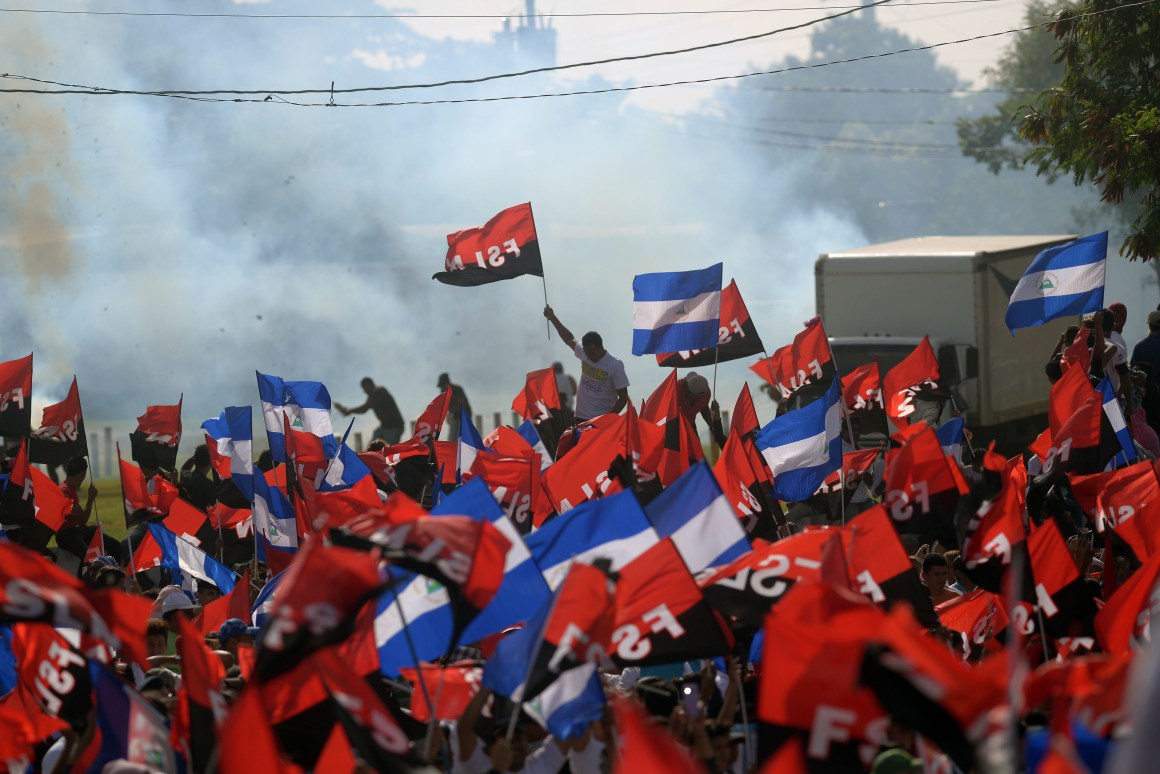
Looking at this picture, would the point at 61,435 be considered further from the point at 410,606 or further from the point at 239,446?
the point at 410,606

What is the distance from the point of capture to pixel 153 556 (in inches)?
427

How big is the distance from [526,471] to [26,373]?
17.1 ft

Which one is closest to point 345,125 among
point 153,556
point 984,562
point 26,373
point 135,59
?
point 135,59

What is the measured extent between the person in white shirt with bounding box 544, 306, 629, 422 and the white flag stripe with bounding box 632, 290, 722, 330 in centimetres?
47

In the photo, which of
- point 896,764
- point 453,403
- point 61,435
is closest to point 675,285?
point 61,435

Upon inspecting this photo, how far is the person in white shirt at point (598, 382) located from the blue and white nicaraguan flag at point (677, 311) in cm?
37

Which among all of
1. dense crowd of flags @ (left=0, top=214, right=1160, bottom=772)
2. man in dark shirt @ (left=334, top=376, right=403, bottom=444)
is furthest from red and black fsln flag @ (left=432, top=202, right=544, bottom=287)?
man in dark shirt @ (left=334, top=376, right=403, bottom=444)

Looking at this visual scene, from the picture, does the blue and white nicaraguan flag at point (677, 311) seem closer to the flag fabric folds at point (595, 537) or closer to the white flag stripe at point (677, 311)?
the white flag stripe at point (677, 311)

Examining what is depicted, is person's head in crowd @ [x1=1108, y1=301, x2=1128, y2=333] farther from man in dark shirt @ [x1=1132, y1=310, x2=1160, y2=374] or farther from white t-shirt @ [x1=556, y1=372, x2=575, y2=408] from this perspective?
white t-shirt @ [x1=556, y1=372, x2=575, y2=408]

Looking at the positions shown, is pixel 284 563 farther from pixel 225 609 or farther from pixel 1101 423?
pixel 1101 423

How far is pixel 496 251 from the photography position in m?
13.8

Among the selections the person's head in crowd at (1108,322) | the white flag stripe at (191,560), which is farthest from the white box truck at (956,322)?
the white flag stripe at (191,560)

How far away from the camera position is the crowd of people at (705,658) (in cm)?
468

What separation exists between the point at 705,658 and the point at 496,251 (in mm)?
7885
